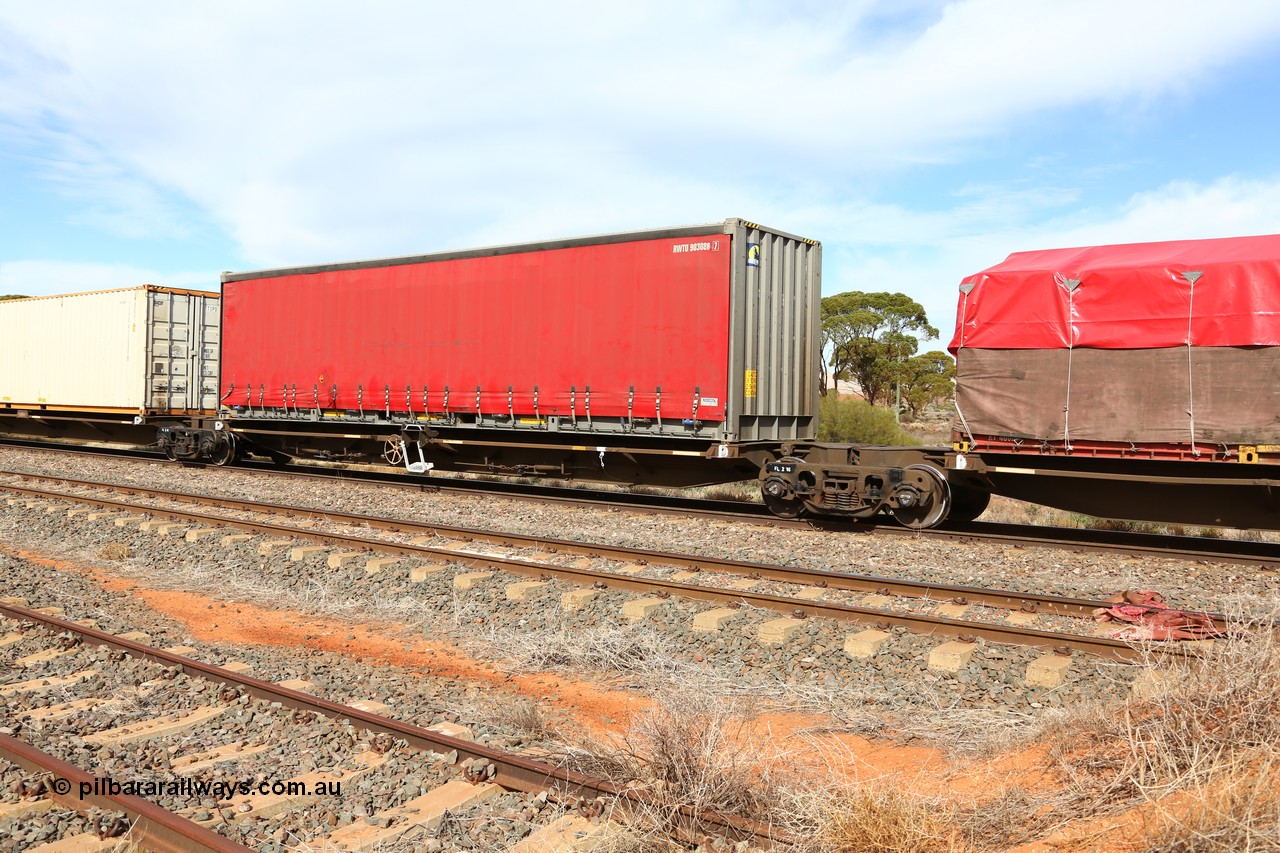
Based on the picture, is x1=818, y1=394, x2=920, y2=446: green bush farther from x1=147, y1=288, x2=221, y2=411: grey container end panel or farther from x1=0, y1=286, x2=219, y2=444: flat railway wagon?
x1=0, y1=286, x2=219, y2=444: flat railway wagon

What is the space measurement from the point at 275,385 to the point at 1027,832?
16986 mm

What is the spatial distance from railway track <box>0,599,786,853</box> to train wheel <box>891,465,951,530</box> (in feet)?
25.6

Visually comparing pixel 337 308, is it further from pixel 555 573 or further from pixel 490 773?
pixel 490 773

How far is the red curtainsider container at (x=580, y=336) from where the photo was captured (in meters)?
12.2

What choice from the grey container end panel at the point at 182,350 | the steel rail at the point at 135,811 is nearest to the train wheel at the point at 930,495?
the steel rail at the point at 135,811

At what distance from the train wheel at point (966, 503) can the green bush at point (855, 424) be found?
7.93 metres

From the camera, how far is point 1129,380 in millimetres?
9672

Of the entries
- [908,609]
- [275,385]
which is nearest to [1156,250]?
[908,609]

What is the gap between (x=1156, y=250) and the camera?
10070 mm

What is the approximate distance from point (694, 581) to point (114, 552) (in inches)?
260

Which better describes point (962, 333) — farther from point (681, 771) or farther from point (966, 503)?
point (681, 771)

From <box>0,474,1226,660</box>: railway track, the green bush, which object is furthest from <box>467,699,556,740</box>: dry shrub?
the green bush

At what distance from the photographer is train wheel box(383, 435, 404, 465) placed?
15914 mm

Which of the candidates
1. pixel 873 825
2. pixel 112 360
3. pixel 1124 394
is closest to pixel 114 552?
pixel 873 825
